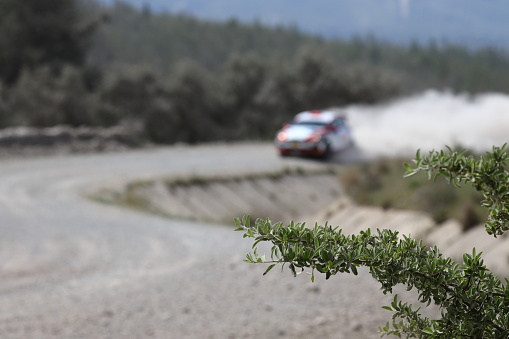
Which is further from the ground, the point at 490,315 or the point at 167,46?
the point at 167,46

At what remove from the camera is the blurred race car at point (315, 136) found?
2881 cm

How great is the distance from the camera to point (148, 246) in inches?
517

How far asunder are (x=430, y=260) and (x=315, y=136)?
2560cm

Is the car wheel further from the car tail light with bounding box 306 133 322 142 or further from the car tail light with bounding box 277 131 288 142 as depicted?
the car tail light with bounding box 277 131 288 142

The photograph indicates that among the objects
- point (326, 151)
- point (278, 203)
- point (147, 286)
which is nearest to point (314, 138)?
point (326, 151)

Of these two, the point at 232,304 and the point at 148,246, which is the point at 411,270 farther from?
the point at 148,246

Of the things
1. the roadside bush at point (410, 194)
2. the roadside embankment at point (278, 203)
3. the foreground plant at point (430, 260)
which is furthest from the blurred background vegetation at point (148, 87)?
the foreground plant at point (430, 260)

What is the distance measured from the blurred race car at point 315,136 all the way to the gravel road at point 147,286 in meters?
12.1

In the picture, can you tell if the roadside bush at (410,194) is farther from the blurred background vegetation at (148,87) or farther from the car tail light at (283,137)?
the blurred background vegetation at (148,87)

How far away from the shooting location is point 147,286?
31.7 feet

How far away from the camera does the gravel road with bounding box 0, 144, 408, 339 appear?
7598 millimetres

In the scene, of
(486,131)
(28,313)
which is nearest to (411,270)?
(28,313)

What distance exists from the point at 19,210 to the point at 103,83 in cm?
3179

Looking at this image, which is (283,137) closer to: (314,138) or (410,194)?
(314,138)
